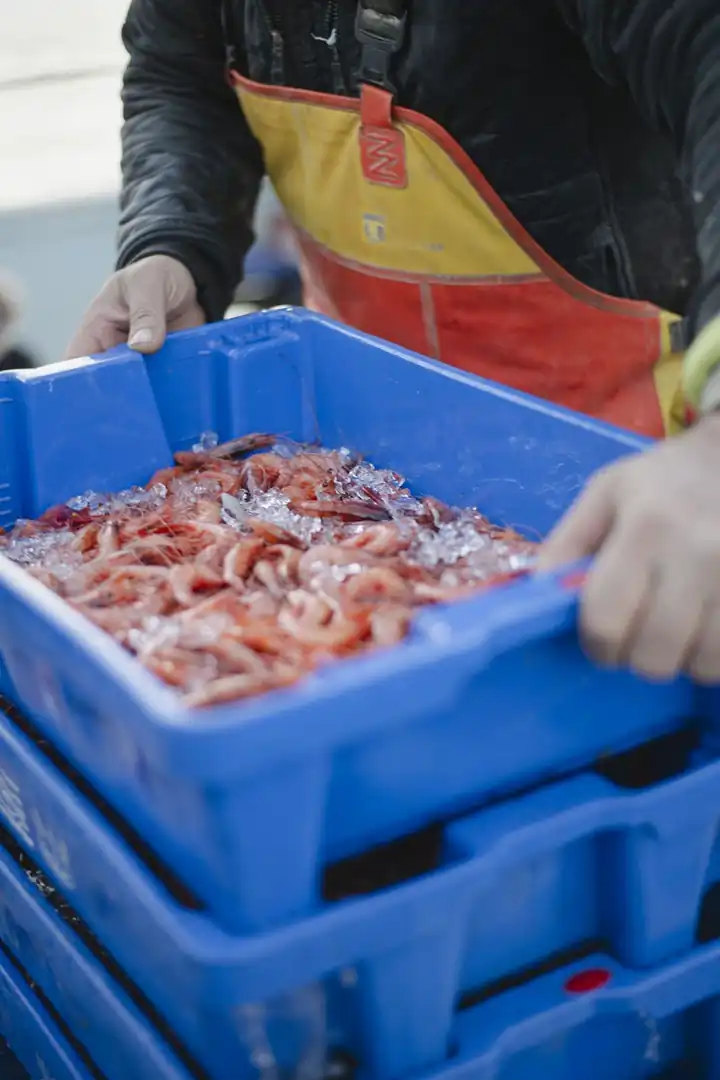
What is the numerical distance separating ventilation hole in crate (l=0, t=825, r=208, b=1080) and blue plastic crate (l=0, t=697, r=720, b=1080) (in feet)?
0.06

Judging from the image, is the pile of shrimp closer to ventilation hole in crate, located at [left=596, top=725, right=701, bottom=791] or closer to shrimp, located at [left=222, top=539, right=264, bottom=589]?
shrimp, located at [left=222, top=539, right=264, bottom=589]

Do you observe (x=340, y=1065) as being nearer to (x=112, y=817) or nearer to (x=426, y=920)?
(x=426, y=920)

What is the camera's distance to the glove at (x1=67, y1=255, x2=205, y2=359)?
1.60 meters

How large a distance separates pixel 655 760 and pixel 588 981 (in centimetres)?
19

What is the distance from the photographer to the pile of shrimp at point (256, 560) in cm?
91

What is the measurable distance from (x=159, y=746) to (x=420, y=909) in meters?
0.22

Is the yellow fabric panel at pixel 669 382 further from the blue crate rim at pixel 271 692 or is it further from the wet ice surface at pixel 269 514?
the blue crate rim at pixel 271 692

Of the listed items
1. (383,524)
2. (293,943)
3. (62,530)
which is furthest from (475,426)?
(293,943)

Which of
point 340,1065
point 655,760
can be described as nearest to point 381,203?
point 655,760

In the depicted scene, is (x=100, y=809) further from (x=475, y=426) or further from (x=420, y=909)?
(x=475, y=426)

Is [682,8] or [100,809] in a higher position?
[682,8]

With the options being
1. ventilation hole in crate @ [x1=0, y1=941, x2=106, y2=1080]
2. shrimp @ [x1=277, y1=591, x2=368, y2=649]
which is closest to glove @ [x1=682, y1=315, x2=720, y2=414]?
shrimp @ [x1=277, y1=591, x2=368, y2=649]

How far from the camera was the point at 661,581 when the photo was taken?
0.77 m

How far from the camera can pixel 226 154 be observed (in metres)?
1.96
